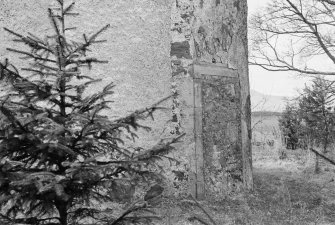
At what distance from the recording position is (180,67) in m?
6.33

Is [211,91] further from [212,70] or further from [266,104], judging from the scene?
[266,104]

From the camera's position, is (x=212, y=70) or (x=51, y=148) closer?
(x=51, y=148)

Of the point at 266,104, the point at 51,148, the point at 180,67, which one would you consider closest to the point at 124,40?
the point at 180,67

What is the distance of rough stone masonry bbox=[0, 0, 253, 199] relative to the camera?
6.00 metres

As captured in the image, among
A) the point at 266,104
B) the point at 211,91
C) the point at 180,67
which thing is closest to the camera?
the point at 180,67

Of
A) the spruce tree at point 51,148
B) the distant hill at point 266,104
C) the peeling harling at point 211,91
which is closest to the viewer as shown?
the spruce tree at point 51,148

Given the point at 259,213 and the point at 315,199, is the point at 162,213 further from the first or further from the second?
the point at 315,199

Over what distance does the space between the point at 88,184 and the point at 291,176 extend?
764 centimetres

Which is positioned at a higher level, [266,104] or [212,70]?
[266,104]

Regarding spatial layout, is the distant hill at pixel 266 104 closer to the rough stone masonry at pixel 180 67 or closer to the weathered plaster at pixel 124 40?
the rough stone masonry at pixel 180 67

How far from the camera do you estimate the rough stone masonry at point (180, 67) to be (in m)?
A: 6.00

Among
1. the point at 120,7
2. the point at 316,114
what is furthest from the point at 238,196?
the point at 316,114

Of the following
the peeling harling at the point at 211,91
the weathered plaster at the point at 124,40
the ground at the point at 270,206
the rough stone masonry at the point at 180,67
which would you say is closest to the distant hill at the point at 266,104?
the ground at the point at 270,206

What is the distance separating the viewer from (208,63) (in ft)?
21.5
